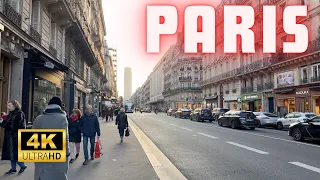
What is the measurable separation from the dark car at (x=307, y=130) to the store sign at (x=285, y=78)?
18.6 meters

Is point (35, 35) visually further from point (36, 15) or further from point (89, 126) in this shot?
point (89, 126)

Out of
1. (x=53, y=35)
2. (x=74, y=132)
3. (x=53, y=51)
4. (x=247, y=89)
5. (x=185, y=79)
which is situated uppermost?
(x=185, y=79)

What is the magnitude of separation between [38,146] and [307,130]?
42.3 ft

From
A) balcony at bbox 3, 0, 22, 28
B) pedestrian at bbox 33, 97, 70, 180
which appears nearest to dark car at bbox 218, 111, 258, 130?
balcony at bbox 3, 0, 22, 28

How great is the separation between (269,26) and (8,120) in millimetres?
33904

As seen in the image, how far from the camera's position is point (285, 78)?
32125 mm

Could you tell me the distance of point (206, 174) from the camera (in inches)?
277

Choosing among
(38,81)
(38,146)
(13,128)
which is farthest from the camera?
(38,81)

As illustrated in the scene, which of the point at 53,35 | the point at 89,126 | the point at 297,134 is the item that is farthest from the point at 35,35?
the point at 297,134

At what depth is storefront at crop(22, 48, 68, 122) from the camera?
11.7m

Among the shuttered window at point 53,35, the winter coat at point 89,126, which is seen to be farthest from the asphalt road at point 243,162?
the shuttered window at point 53,35

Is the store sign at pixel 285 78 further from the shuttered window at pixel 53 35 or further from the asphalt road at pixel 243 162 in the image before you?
the shuttered window at pixel 53 35

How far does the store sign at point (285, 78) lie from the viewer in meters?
31.2

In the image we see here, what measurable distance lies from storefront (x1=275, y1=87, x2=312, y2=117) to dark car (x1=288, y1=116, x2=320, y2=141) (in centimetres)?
1597
